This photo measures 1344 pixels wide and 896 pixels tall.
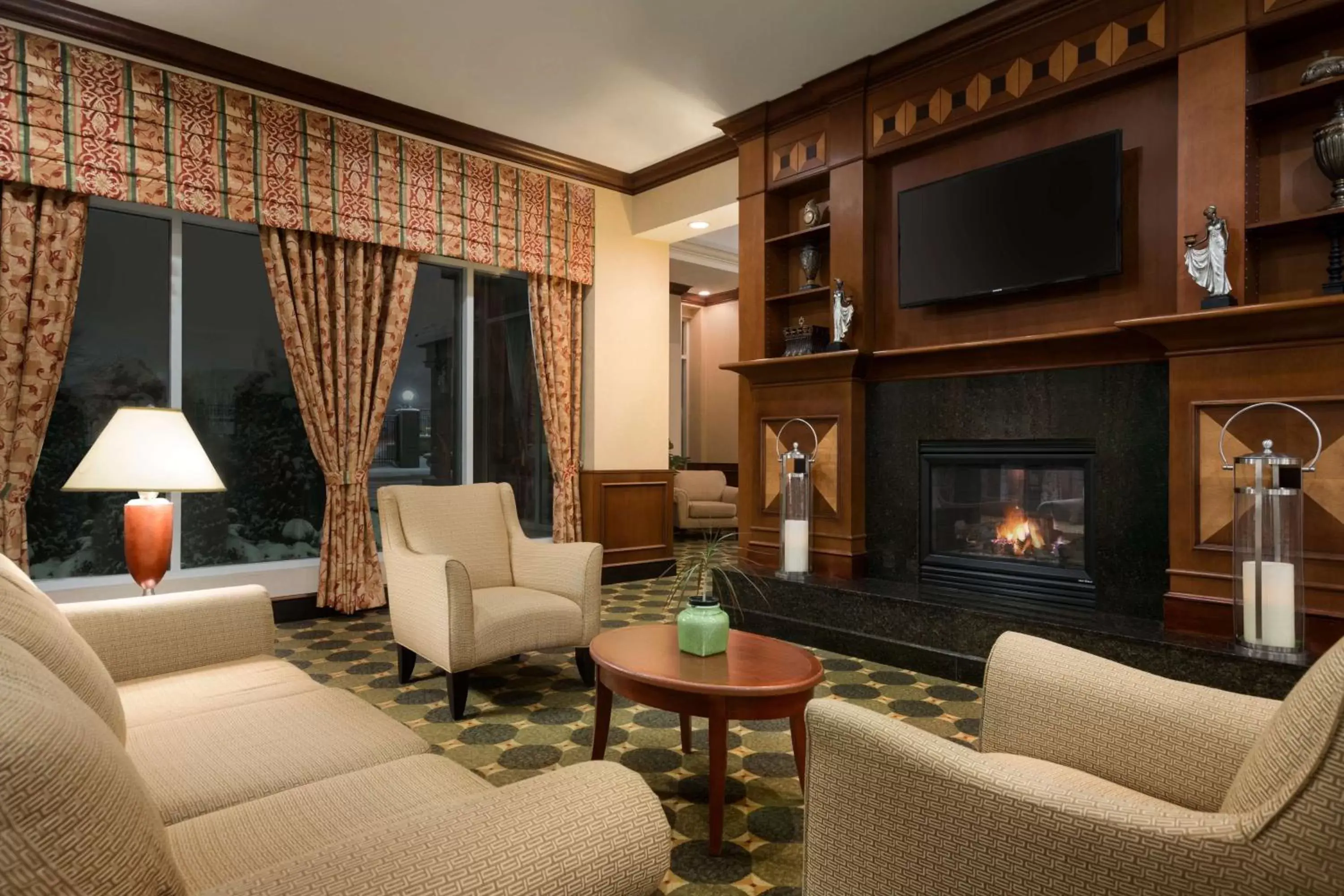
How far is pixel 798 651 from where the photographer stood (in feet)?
7.36

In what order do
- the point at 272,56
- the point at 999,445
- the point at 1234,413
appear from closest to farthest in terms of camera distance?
the point at 1234,413
the point at 999,445
the point at 272,56

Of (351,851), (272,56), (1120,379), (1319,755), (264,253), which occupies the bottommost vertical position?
(351,851)

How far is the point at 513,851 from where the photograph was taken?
0.88 meters

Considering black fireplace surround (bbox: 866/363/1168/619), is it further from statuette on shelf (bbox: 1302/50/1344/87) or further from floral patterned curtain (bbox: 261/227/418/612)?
floral patterned curtain (bbox: 261/227/418/612)

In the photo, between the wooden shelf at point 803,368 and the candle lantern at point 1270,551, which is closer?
the candle lantern at point 1270,551

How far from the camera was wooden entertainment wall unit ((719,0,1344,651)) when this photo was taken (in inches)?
108

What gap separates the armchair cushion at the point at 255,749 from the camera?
135 centimetres

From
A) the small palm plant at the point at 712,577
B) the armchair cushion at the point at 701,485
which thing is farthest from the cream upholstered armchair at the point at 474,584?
the armchair cushion at the point at 701,485

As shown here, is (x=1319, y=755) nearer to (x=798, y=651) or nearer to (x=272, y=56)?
(x=798, y=651)

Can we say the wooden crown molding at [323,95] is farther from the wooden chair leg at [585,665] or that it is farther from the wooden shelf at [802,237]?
the wooden chair leg at [585,665]

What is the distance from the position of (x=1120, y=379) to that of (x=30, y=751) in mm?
3648

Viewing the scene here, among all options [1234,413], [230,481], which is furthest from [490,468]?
[1234,413]

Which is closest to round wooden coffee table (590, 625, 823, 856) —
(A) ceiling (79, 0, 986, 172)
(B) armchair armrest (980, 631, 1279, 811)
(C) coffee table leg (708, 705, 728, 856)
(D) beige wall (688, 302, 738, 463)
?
(C) coffee table leg (708, 705, 728, 856)

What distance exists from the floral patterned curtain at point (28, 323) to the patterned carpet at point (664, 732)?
1.38m
